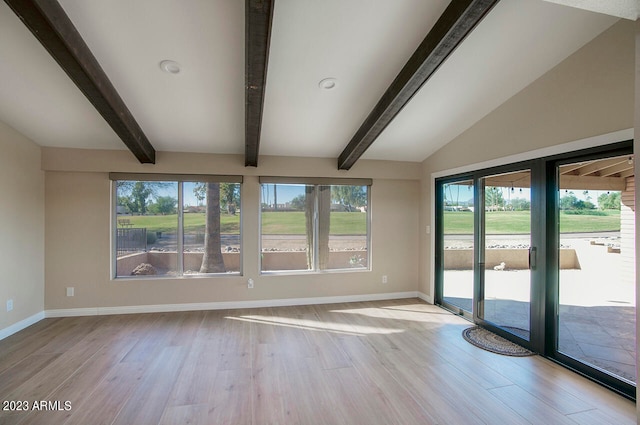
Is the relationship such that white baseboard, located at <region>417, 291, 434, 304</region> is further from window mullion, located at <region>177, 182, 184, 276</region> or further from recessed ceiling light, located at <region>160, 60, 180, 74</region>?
recessed ceiling light, located at <region>160, 60, 180, 74</region>

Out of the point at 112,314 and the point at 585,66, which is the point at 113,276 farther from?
the point at 585,66

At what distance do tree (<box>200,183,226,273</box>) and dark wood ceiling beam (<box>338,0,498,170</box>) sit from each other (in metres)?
2.36

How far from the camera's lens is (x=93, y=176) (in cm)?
409

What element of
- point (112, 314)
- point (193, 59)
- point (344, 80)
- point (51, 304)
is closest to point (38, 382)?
point (112, 314)

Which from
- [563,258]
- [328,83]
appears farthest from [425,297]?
[328,83]

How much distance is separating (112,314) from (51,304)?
0.78 meters

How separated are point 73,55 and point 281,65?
1.62 metres

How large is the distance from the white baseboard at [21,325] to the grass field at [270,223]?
158 cm

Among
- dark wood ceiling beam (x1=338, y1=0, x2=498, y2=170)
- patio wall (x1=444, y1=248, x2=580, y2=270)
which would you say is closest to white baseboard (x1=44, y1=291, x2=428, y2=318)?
patio wall (x1=444, y1=248, x2=580, y2=270)

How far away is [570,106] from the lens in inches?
104

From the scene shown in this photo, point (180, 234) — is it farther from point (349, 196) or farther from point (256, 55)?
point (256, 55)

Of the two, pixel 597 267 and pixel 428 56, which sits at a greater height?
pixel 428 56

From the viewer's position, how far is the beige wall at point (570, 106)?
2246 mm

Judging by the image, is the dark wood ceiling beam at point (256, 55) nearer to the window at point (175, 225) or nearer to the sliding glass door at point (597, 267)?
the window at point (175, 225)
